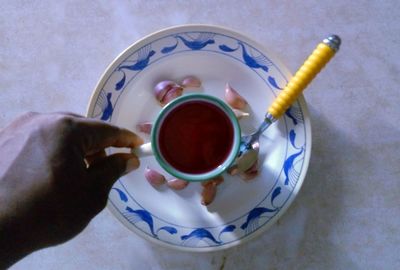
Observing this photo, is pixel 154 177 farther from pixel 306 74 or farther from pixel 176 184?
pixel 306 74

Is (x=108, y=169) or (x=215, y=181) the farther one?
(x=215, y=181)

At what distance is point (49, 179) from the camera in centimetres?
45

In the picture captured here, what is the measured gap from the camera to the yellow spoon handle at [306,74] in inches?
20.8

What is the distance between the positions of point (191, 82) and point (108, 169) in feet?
0.58

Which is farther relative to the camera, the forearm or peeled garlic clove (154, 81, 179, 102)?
peeled garlic clove (154, 81, 179, 102)

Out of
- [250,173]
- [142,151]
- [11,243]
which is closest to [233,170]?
[250,173]

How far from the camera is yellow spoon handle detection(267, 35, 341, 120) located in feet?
1.74

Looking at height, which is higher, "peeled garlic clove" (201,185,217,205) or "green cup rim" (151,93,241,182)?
"green cup rim" (151,93,241,182)

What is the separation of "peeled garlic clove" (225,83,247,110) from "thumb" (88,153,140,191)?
0.16 metres

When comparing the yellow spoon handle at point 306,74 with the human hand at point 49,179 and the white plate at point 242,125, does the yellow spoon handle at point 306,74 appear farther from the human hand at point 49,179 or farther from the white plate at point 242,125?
the human hand at point 49,179

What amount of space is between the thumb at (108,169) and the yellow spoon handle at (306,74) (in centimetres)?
19

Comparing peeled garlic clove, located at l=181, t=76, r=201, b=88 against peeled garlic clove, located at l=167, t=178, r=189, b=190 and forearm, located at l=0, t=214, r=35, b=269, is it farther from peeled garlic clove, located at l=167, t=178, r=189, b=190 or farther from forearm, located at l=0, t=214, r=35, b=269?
forearm, located at l=0, t=214, r=35, b=269

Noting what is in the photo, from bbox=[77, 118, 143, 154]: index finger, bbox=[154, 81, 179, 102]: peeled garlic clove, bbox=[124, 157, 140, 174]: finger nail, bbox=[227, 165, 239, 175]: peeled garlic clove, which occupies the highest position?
bbox=[77, 118, 143, 154]: index finger

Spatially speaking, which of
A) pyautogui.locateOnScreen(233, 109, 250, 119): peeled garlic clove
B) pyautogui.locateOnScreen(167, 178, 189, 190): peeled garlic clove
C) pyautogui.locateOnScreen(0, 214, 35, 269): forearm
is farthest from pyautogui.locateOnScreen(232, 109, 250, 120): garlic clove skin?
pyautogui.locateOnScreen(0, 214, 35, 269): forearm
